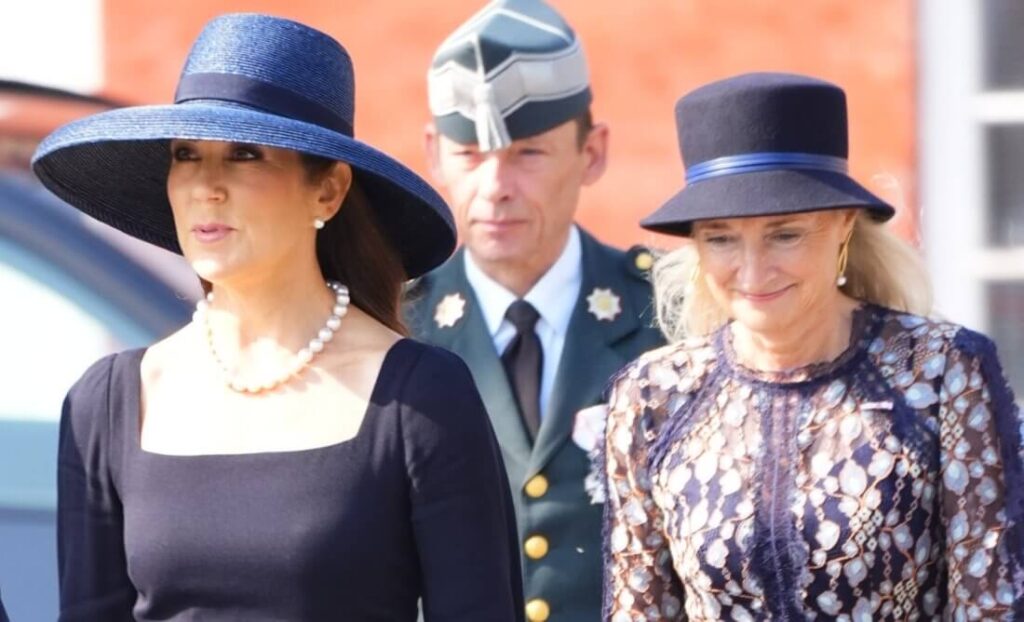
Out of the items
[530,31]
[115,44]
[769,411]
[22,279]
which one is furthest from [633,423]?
[115,44]

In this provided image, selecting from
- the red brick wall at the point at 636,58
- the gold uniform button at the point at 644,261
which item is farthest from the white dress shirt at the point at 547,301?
the red brick wall at the point at 636,58

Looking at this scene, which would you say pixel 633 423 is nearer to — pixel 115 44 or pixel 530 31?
pixel 530 31

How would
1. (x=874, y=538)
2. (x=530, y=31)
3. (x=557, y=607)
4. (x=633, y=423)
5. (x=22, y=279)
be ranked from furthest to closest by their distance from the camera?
(x=22, y=279) → (x=530, y=31) → (x=557, y=607) → (x=633, y=423) → (x=874, y=538)

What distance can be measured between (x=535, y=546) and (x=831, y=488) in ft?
2.89

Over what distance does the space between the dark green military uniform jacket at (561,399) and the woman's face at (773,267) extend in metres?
0.73

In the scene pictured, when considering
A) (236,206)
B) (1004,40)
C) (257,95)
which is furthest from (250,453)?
(1004,40)

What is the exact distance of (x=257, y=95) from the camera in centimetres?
300

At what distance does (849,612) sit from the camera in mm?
3021

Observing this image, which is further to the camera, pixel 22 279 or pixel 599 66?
pixel 599 66

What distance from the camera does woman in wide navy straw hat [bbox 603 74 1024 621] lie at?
3012 millimetres

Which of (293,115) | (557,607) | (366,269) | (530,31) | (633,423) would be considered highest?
(530,31)

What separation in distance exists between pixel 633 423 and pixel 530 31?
1091mm

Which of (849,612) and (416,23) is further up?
(416,23)

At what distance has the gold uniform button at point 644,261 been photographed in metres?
4.05
